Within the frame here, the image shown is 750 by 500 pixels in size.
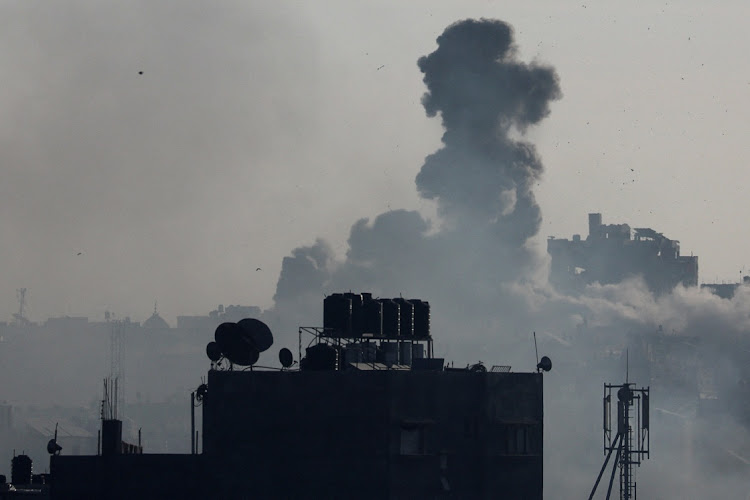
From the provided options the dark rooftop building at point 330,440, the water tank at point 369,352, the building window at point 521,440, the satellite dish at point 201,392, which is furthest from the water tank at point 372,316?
the satellite dish at point 201,392

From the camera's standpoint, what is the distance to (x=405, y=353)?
375 feet

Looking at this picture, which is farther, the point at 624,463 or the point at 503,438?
the point at 624,463

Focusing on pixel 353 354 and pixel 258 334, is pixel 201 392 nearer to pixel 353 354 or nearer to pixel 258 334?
pixel 258 334

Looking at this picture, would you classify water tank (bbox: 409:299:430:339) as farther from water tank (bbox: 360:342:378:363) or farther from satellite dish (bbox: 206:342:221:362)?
satellite dish (bbox: 206:342:221:362)

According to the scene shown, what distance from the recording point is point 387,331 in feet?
371

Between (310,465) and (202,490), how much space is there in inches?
218

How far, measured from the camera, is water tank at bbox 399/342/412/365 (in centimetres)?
11375

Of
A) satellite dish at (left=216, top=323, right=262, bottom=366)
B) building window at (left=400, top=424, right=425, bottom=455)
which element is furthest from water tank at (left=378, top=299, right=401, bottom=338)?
satellite dish at (left=216, top=323, right=262, bottom=366)

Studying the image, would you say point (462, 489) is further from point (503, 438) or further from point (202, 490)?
point (202, 490)

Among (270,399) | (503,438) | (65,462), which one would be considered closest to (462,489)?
(503,438)

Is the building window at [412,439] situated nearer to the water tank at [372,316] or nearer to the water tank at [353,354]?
the water tank at [353,354]

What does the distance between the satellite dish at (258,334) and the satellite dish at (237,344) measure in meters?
0.25

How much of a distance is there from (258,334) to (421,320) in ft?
34.3

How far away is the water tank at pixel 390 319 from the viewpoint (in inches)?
4442
